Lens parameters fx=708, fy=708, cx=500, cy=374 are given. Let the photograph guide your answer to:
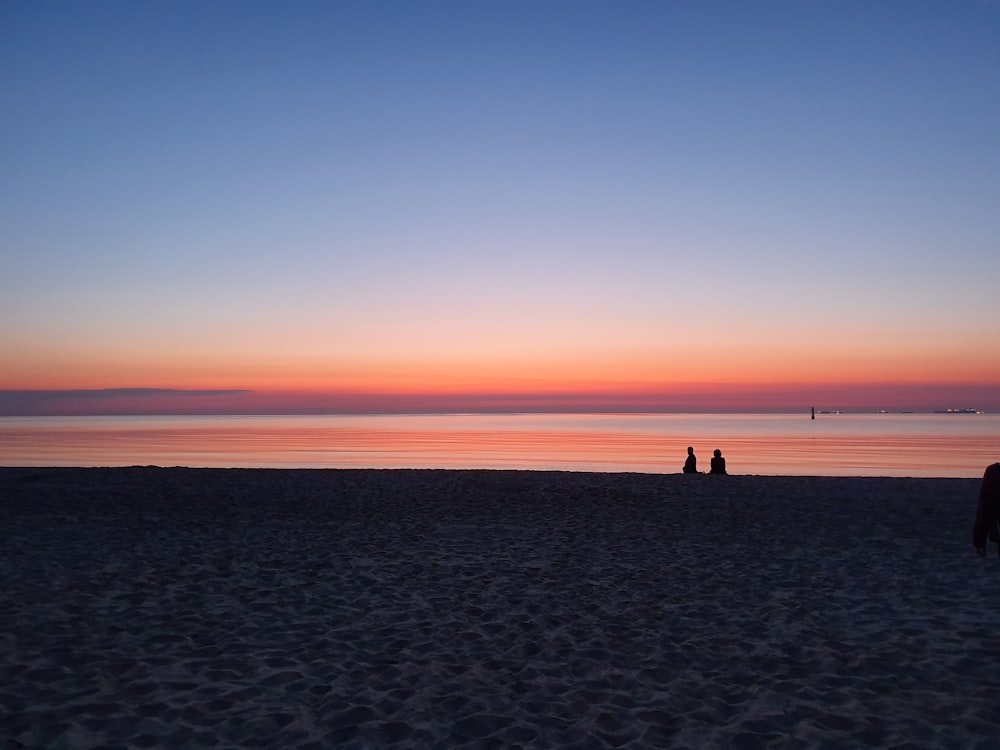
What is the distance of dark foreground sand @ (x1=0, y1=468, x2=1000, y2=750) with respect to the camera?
5719 millimetres

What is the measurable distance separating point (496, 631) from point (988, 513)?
6763 mm

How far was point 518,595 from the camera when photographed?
9.89 m

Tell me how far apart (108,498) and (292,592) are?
485 inches

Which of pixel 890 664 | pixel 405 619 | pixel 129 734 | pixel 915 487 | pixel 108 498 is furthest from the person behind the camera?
pixel 915 487

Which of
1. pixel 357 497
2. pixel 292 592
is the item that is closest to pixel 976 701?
pixel 292 592

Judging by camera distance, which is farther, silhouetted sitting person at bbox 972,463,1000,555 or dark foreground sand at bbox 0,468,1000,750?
silhouetted sitting person at bbox 972,463,1000,555

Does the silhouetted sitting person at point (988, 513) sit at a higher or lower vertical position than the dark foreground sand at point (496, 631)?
higher

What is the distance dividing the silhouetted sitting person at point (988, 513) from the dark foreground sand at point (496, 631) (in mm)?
841

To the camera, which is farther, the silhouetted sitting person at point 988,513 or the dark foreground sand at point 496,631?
the silhouetted sitting person at point 988,513

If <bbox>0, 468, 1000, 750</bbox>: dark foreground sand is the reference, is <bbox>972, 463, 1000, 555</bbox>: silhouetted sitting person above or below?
above

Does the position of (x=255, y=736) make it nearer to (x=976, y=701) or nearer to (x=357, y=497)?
(x=976, y=701)

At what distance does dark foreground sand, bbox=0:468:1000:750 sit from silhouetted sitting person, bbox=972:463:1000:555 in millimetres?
841

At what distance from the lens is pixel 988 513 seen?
31.0ft

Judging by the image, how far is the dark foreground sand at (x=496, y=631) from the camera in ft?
18.8
